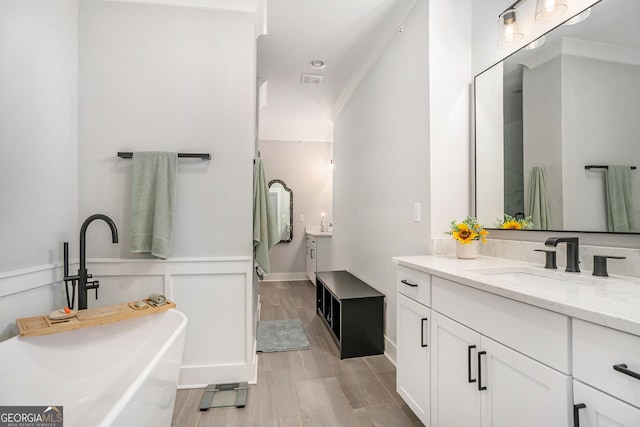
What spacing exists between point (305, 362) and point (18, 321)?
72.4 inches

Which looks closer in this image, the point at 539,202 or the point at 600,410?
the point at 600,410

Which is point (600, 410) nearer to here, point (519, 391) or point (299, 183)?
point (519, 391)

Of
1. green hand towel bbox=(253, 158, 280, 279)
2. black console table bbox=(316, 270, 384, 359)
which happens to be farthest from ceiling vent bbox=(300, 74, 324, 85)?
black console table bbox=(316, 270, 384, 359)

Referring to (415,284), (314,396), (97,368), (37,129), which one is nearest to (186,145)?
(37,129)

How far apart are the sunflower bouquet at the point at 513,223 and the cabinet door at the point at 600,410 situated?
106 cm

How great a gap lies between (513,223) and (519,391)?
1066 millimetres

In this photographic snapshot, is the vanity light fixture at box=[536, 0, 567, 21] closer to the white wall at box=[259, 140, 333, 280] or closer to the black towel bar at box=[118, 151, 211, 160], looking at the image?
the black towel bar at box=[118, 151, 211, 160]

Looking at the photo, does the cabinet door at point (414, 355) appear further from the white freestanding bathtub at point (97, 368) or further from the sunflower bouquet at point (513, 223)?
the white freestanding bathtub at point (97, 368)

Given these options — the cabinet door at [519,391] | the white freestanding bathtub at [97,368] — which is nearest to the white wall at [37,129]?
the white freestanding bathtub at [97,368]

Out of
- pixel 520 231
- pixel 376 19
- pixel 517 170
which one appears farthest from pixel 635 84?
pixel 376 19

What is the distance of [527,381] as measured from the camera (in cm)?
95

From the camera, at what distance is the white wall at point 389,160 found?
212 centimetres

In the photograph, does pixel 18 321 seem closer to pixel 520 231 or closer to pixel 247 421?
pixel 247 421

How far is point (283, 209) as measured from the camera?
5.89 meters
